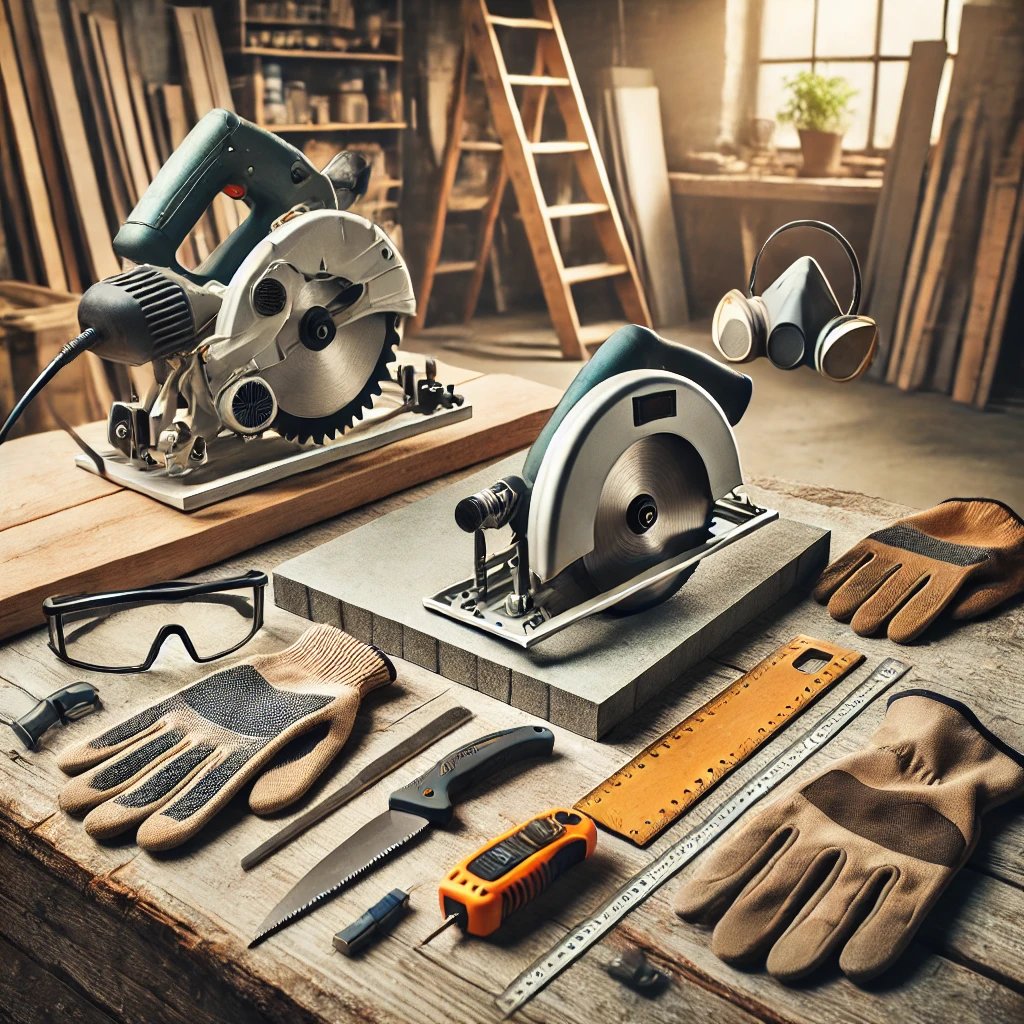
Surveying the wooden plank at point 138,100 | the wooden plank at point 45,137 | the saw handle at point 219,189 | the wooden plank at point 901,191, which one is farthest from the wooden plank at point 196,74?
the wooden plank at point 901,191

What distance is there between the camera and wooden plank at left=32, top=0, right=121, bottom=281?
12.6 ft

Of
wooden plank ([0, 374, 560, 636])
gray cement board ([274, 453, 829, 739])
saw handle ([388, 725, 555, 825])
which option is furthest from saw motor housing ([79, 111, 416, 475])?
saw handle ([388, 725, 555, 825])

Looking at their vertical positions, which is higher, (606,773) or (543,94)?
(543,94)

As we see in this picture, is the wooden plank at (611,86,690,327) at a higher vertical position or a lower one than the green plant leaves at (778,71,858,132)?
lower

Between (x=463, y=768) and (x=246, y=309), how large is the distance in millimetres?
1090

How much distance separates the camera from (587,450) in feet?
4.79

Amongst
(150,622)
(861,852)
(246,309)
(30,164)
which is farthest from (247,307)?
(30,164)

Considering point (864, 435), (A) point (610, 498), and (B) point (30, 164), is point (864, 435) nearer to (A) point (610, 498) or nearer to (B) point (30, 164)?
(A) point (610, 498)

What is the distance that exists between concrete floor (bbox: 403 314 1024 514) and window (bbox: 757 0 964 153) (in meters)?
1.32

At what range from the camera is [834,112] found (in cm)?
529

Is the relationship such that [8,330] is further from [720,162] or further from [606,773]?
[720,162]

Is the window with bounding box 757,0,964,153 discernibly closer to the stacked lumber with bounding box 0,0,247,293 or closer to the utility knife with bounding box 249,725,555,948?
the stacked lumber with bounding box 0,0,247,293

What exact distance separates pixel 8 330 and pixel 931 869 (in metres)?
3.55

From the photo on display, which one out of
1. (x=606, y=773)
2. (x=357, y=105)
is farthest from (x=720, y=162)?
(x=606, y=773)
